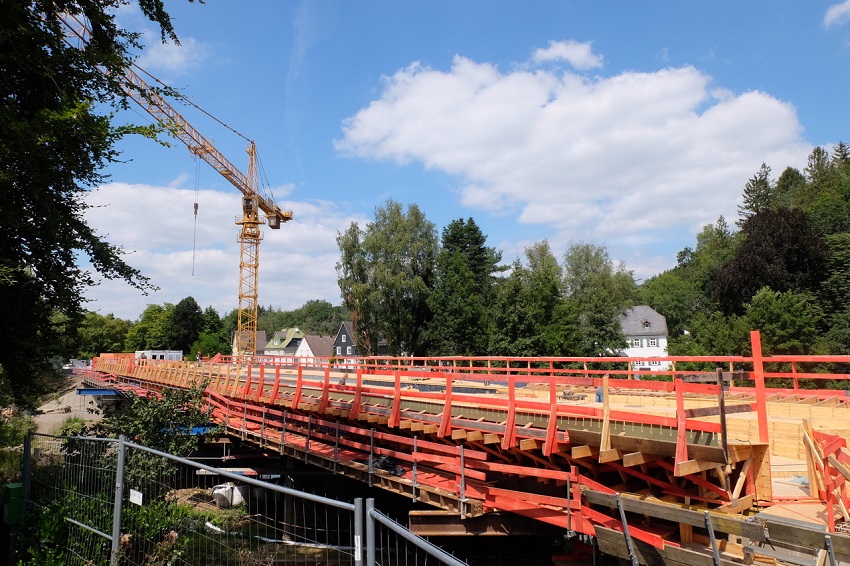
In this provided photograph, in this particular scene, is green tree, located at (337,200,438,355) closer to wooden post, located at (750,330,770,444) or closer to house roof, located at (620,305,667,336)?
house roof, located at (620,305,667,336)

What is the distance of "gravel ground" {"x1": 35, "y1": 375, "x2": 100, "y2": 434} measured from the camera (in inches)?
1453

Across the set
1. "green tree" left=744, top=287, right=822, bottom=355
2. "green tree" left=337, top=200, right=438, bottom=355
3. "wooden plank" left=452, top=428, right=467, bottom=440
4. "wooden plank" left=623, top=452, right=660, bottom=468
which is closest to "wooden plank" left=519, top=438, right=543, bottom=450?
"wooden plank" left=452, top=428, right=467, bottom=440

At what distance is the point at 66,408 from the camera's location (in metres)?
39.9

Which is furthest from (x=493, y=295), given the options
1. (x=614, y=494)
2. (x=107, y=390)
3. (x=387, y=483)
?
(x=614, y=494)

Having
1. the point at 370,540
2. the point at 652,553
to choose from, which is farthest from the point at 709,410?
the point at 370,540

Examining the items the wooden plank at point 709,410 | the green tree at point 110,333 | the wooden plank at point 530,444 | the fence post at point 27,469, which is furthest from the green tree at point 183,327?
the wooden plank at point 709,410

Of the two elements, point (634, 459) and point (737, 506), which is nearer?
point (737, 506)

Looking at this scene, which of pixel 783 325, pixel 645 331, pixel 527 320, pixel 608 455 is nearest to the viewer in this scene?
pixel 608 455

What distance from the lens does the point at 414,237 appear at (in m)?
48.2

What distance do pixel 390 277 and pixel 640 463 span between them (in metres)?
38.5

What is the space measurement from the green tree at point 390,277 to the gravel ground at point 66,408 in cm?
2076

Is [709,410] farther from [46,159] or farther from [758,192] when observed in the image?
[758,192]

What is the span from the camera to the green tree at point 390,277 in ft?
149

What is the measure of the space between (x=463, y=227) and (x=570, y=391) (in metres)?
45.9
